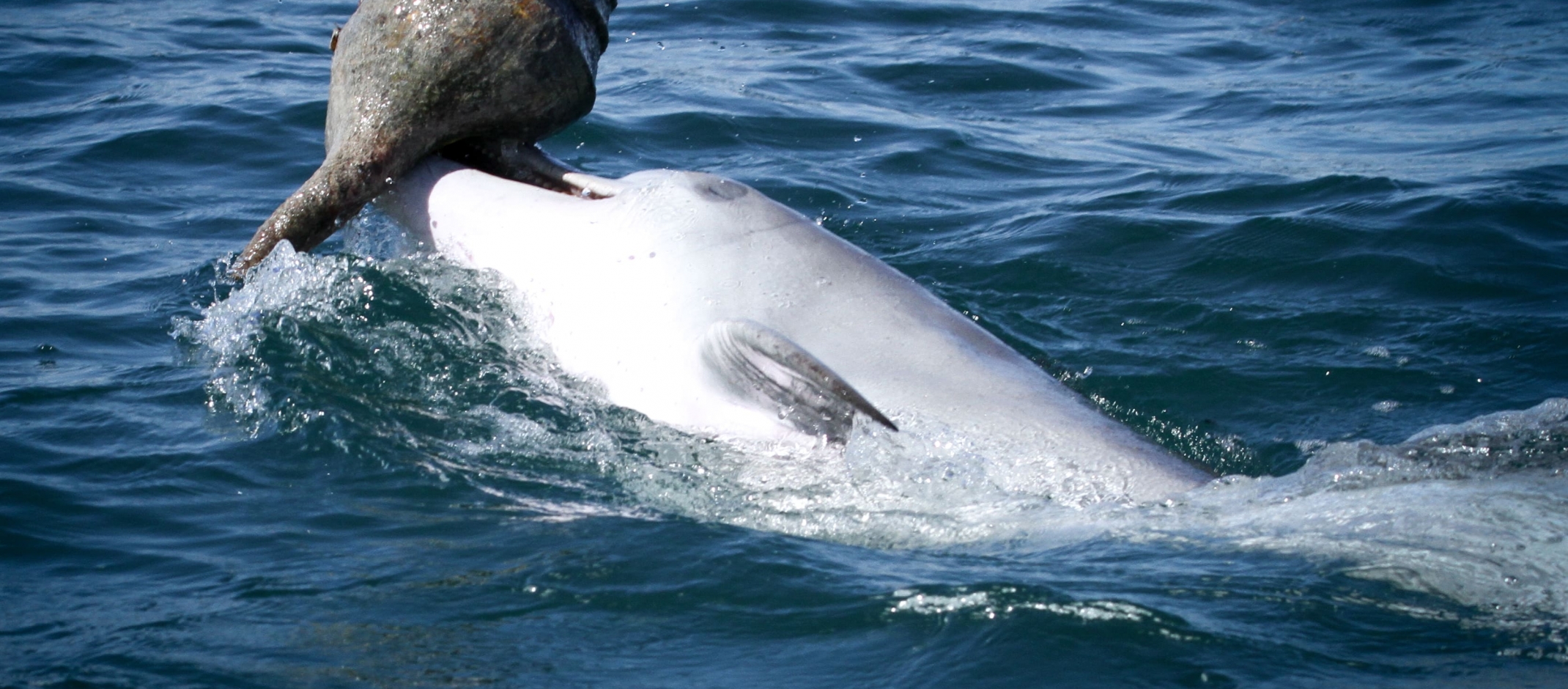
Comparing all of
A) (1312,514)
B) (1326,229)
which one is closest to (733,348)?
(1312,514)

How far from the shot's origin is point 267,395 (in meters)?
6.37

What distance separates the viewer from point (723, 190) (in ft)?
21.0

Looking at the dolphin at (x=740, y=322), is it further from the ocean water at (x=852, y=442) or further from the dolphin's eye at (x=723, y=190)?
the ocean water at (x=852, y=442)

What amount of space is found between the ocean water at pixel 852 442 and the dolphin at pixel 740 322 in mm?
144

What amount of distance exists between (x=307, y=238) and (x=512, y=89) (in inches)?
43.9

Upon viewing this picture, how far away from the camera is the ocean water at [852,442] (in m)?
4.43

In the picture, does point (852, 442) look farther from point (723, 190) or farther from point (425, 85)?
point (425, 85)

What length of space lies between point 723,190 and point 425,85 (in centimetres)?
135

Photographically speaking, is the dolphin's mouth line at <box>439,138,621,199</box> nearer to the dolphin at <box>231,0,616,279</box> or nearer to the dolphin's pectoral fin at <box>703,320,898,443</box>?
the dolphin at <box>231,0,616,279</box>

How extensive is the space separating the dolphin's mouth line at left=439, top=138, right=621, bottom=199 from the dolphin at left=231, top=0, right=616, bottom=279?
20cm

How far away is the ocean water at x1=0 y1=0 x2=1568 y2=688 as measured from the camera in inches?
174

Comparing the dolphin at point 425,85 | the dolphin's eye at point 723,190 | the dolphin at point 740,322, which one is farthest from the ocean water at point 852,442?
the dolphin's eye at point 723,190

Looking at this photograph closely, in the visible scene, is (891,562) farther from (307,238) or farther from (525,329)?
(307,238)

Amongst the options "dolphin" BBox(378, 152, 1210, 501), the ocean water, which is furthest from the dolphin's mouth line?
the ocean water
